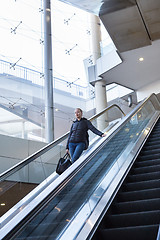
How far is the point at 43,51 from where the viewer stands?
12.4m

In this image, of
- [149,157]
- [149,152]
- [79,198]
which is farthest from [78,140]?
[79,198]

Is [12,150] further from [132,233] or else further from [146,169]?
[132,233]

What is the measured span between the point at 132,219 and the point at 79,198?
67cm

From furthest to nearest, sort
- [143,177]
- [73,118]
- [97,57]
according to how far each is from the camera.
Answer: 1. [97,57]
2. [73,118]
3. [143,177]

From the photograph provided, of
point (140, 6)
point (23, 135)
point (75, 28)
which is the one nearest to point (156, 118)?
point (140, 6)

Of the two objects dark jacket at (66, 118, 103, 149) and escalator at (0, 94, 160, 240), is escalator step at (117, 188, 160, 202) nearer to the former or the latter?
escalator at (0, 94, 160, 240)

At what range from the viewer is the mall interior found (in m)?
3.31

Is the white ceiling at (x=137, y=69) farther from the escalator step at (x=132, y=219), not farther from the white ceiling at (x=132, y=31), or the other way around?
the escalator step at (x=132, y=219)

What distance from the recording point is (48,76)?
1204 centimetres

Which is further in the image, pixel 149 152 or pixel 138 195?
pixel 149 152

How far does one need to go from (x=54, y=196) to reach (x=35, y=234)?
0.37 m

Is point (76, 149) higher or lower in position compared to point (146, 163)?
higher

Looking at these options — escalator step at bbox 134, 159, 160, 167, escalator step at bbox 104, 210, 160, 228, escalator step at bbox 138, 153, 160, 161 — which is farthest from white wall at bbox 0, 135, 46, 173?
escalator step at bbox 104, 210, 160, 228

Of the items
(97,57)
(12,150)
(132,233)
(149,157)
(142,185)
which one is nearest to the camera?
(132,233)
